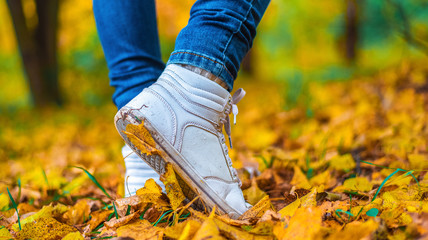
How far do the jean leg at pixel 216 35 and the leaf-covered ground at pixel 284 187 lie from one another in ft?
1.17

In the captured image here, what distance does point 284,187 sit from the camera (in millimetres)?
1274

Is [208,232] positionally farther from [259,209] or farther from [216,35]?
[216,35]

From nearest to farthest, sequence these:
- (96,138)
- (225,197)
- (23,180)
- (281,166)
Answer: (225,197)
(281,166)
(23,180)
(96,138)

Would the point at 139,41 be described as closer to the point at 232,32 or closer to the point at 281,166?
the point at 232,32

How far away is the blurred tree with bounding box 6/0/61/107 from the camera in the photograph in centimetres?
662

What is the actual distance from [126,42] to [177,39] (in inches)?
8.1

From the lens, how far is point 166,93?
101 cm

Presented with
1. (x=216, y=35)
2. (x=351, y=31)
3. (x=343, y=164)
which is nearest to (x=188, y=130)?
(x=216, y=35)

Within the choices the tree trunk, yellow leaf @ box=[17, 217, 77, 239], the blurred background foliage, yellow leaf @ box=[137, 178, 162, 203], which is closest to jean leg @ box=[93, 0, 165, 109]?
yellow leaf @ box=[137, 178, 162, 203]

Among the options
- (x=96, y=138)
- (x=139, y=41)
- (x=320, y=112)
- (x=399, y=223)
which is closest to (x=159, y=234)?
(x=399, y=223)

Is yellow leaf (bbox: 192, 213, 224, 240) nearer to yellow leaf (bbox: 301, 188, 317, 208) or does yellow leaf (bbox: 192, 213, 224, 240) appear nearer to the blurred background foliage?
yellow leaf (bbox: 301, 188, 317, 208)

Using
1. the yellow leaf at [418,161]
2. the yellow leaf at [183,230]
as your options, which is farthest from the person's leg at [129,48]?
the yellow leaf at [418,161]

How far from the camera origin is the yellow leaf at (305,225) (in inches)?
27.7

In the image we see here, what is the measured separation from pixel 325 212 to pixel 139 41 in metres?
0.82
